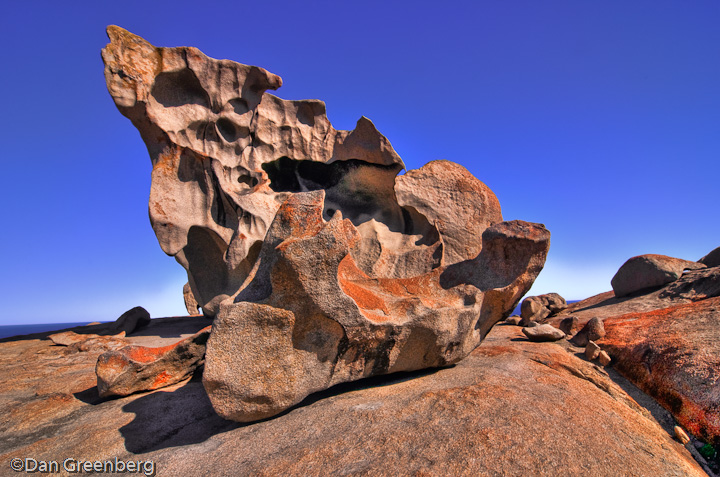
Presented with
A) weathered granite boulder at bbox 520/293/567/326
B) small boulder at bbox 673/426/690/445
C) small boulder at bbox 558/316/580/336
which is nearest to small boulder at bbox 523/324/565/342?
small boulder at bbox 558/316/580/336

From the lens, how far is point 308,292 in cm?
292

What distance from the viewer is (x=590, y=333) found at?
5363 mm

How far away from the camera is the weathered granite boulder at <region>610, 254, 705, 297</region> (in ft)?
26.0

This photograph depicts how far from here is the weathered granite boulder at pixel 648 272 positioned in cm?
793

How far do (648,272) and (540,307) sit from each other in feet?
7.89

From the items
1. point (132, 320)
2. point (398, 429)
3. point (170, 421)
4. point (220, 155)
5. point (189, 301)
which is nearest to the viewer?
point (398, 429)

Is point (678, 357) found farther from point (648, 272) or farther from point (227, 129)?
point (227, 129)

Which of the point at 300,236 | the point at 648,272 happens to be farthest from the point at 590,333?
the point at 300,236

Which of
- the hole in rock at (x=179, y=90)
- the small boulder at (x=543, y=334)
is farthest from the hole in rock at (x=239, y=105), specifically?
the small boulder at (x=543, y=334)

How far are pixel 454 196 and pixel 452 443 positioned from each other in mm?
5242

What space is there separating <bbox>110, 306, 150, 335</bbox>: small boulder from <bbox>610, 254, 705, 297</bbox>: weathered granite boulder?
11.1 m

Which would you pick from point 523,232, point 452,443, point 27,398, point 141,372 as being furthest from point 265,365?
point 27,398

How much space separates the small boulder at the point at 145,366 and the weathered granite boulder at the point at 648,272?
879 centimetres

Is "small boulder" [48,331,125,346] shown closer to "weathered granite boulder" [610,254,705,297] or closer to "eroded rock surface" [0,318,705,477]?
"eroded rock surface" [0,318,705,477]
